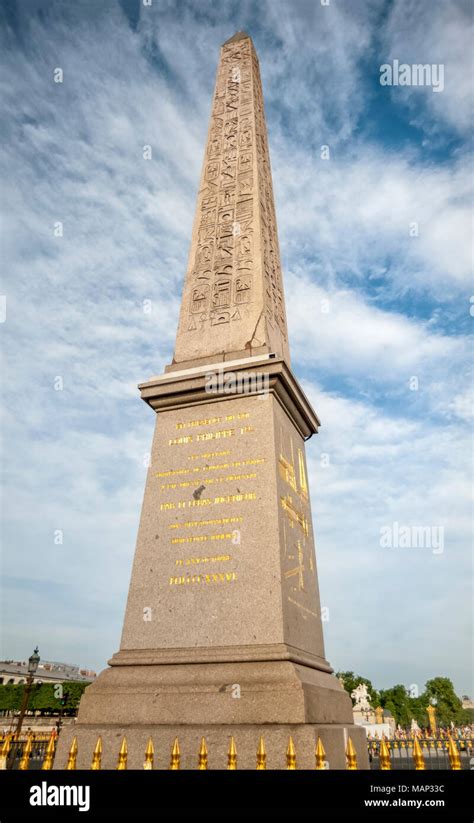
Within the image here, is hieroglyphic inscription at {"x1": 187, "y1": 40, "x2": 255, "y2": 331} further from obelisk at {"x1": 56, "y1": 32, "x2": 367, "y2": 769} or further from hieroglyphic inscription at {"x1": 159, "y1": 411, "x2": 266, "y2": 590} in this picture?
hieroglyphic inscription at {"x1": 159, "y1": 411, "x2": 266, "y2": 590}

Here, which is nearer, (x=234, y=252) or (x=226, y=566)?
(x=226, y=566)

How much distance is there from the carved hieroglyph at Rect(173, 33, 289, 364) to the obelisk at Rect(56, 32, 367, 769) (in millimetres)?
35

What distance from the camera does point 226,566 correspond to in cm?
575

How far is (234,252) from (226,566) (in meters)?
5.27

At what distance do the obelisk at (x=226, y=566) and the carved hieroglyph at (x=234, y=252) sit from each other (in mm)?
35

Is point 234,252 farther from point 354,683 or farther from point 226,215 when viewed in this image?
point 354,683

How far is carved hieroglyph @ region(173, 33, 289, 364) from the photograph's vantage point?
8.06m

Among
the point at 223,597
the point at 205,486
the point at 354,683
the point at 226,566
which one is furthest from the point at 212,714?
the point at 354,683

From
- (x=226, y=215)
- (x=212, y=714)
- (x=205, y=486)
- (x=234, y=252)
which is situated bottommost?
(x=212, y=714)

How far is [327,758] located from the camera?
457 cm

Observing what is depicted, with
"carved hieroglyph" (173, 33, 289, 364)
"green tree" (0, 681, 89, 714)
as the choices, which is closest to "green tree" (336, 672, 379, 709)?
"green tree" (0, 681, 89, 714)

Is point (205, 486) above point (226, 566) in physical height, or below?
above
